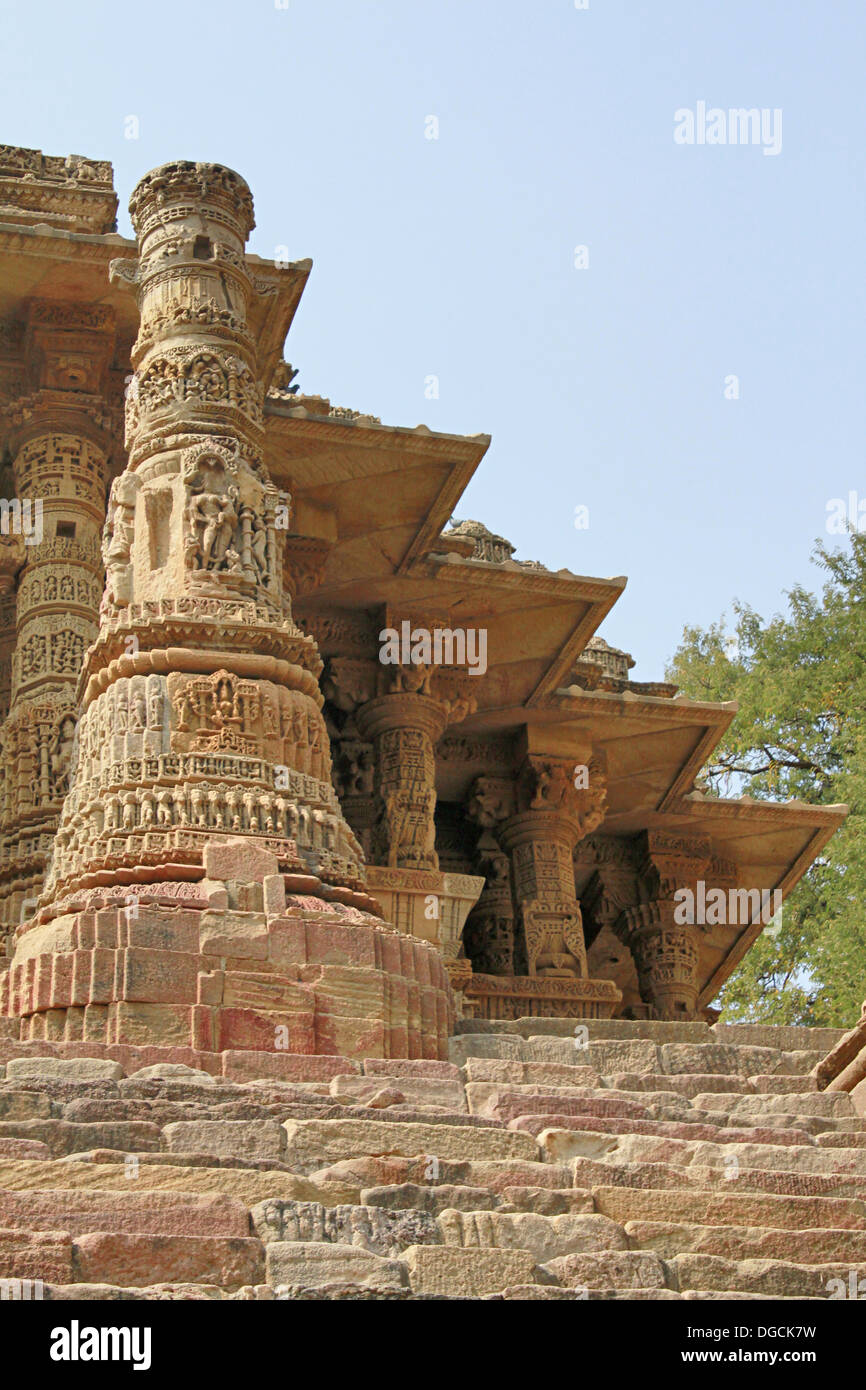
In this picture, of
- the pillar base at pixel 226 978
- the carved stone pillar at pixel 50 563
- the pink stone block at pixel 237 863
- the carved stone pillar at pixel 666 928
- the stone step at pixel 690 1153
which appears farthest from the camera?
the carved stone pillar at pixel 666 928

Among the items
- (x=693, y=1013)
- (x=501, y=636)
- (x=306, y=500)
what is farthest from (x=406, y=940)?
(x=693, y=1013)

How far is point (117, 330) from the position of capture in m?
14.5

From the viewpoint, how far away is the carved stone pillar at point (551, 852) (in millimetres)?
16719

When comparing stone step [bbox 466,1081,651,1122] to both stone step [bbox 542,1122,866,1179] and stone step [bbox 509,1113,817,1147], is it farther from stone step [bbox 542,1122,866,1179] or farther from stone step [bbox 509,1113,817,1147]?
stone step [bbox 542,1122,866,1179]

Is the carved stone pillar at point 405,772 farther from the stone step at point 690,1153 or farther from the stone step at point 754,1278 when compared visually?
the stone step at point 754,1278

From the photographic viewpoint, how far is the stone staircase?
17.1 ft

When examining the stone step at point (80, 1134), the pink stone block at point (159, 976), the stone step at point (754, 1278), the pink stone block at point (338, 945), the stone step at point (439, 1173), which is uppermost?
the pink stone block at point (338, 945)

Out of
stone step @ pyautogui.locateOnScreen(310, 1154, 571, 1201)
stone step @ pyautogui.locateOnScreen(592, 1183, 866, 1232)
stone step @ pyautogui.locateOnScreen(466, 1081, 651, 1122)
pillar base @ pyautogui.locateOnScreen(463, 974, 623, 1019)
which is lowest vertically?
stone step @ pyautogui.locateOnScreen(592, 1183, 866, 1232)

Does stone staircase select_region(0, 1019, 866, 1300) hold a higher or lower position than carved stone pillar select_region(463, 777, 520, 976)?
lower

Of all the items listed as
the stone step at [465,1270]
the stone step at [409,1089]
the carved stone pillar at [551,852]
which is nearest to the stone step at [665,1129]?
the stone step at [409,1089]

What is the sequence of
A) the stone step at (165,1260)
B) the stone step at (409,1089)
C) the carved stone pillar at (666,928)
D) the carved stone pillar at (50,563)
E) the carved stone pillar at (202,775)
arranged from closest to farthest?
the stone step at (165,1260) < the stone step at (409,1089) < the carved stone pillar at (202,775) < the carved stone pillar at (50,563) < the carved stone pillar at (666,928)

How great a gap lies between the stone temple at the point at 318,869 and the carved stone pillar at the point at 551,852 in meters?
0.04

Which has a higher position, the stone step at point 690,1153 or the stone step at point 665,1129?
the stone step at point 665,1129

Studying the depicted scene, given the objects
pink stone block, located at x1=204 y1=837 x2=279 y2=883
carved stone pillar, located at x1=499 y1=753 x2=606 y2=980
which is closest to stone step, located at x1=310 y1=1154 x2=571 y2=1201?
pink stone block, located at x1=204 y1=837 x2=279 y2=883
